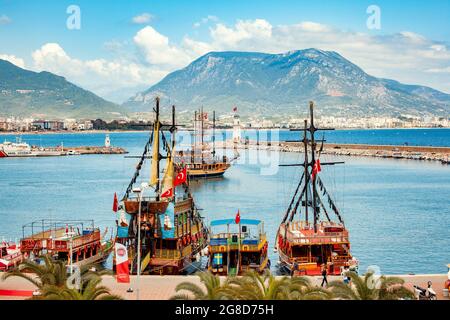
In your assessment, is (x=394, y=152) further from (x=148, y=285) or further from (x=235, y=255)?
(x=148, y=285)

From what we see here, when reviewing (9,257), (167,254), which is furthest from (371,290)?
(9,257)

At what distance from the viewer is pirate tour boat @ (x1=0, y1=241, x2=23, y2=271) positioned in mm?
27156

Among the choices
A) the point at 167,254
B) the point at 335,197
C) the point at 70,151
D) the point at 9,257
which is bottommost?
the point at 335,197

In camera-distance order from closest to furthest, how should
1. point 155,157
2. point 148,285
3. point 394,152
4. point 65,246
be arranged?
1. point 148,285
2. point 65,246
3. point 155,157
4. point 394,152

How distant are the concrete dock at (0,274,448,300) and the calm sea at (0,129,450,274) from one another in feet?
28.9

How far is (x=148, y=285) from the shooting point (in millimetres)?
21812

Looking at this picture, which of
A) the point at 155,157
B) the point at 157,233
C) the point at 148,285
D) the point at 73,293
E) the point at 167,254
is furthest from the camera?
the point at 155,157

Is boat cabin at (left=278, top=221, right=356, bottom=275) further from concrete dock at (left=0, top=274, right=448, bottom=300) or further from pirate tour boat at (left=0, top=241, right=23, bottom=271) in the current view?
pirate tour boat at (left=0, top=241, right=23, bottom=271)

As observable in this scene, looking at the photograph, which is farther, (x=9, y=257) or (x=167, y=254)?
(x=9, y=257)

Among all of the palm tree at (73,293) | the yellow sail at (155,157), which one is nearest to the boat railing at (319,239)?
the yellow sail at (155,157)

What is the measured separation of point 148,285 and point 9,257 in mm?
9361

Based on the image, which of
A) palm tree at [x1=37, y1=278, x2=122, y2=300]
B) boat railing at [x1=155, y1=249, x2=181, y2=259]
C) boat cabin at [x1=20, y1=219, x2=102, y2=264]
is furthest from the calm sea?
palm tree at [x1=37, y1=278, x2=122, y2=300]

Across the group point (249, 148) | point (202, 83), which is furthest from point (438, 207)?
point (202, 83)
